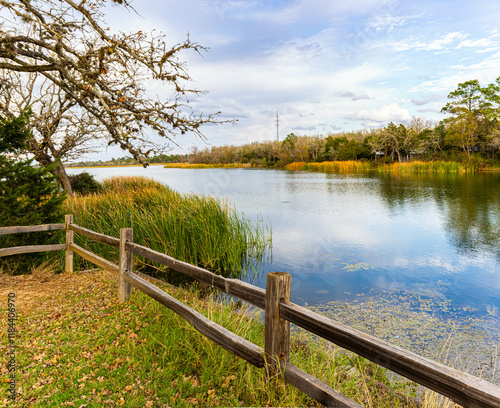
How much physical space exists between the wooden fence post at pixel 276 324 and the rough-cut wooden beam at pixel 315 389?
0.10 metres

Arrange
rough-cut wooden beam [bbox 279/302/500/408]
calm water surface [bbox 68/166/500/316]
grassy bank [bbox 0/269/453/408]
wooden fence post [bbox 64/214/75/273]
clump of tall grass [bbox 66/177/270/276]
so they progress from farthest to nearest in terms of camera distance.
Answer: clump of tall grass [bbox 66/177/270/276], calm water surface [bbox 68/166/500/316], wooden fence post [bbox 64/214/75/273], grassy bank [bbox 0/269/453/408], rough-cut wooden beam [bbox 279/302/500/408]

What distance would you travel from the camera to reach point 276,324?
312cm

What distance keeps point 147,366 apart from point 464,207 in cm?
2045

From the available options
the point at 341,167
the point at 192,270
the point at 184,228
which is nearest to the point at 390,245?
the point at 184,228

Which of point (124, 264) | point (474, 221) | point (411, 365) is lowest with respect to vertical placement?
point (474, 221)

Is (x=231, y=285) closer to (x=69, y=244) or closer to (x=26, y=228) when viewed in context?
(x=26, y=228)

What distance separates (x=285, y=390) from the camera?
10.8 feet

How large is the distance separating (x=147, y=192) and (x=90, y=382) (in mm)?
9916

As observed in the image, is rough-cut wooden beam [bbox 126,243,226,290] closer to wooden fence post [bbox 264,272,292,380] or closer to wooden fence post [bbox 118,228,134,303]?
wooden fence post [bbox 118,228,134,303]

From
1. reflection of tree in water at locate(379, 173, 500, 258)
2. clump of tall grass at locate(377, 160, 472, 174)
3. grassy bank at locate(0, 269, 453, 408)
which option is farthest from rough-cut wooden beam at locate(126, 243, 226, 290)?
clump of tall grass at locate(377, 160, 472, 174)

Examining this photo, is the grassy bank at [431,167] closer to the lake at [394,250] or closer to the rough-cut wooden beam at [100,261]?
the lake at [394,250]

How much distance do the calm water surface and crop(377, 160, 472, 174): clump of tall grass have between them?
65.3 ft

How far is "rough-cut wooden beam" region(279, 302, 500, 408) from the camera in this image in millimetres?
1869

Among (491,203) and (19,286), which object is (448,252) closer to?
(491,203)
